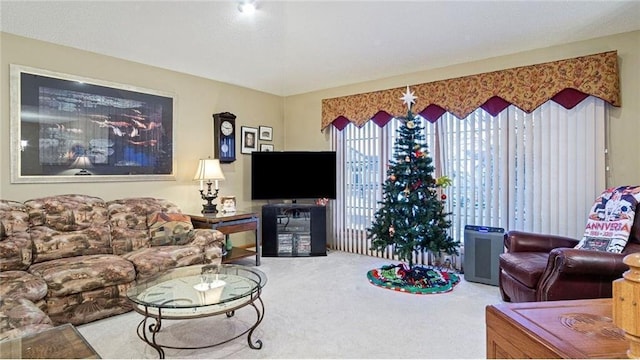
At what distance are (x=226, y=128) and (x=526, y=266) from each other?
12.9 ft

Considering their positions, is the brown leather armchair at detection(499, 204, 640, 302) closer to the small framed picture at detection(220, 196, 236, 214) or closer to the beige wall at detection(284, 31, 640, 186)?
the beige wall at detection(284, 31, 640, 186)

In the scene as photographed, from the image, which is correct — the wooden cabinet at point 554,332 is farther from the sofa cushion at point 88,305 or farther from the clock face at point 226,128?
the clock face at point 226,128

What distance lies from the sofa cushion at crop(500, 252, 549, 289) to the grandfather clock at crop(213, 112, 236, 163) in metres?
3.63

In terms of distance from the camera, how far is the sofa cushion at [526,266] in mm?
2693

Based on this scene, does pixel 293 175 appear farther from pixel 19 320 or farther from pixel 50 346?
pixel 50 346

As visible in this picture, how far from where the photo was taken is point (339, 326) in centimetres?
271

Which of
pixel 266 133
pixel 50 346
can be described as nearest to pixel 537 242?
pixel 50 346

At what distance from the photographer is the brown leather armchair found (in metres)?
2.41

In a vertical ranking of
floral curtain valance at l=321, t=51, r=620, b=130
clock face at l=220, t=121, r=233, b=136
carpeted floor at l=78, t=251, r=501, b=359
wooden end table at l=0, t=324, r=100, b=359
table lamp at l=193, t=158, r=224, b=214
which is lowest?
carpeted floor at l=78, t=251, r=501, b=359

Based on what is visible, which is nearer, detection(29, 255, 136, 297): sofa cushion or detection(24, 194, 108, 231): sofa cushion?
detection(29, 255, 136, 297): sofa cushion

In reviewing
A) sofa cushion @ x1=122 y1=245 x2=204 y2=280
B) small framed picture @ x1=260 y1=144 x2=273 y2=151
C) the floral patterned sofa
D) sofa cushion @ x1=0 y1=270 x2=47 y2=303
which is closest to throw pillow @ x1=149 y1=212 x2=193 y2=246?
the floral patterned sofa

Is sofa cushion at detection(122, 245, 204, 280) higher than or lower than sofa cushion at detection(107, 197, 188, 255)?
lower

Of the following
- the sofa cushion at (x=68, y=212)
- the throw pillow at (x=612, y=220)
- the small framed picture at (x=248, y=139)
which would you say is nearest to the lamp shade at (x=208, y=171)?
the small framed picture at (x=248, y=139)

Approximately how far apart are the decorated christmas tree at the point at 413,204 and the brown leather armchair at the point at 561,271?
29.7 inches
